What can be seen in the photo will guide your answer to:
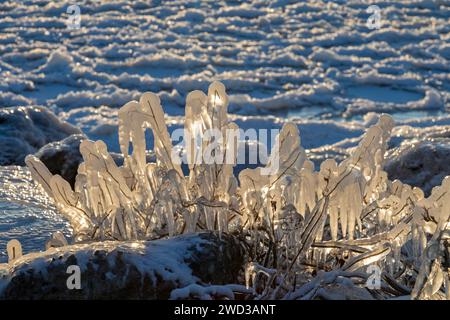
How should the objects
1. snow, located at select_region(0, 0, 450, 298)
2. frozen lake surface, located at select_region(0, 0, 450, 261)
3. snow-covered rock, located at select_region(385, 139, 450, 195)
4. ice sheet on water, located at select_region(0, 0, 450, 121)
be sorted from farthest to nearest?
ice sheet on water, located at select_region(0, 0, 450, 121) < frozen lake surface, located at select_region(0, 0, 450, 261) < snow, located at select_region(0, 0, 450, 298) < snow-covered rock, located at select_region(385, 139, 450, 195)

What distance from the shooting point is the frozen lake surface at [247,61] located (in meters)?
11.2

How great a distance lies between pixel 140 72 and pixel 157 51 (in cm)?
111

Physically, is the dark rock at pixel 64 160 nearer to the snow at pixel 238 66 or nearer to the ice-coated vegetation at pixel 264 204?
the snow at pixel 238 66

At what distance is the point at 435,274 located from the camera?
2158mm

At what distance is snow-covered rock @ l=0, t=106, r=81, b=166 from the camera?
22.5ft

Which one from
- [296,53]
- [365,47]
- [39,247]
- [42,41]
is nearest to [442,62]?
[365,47]

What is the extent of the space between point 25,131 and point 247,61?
23.4 feet

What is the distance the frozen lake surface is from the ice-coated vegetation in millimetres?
5396

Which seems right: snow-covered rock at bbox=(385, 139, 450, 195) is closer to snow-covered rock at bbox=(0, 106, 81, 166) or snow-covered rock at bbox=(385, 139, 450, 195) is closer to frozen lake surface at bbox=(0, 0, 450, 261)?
frozen lake surface at bbox=(0, 0, 450, 261)

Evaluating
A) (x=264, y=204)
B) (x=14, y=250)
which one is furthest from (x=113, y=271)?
(x=264, y=204)

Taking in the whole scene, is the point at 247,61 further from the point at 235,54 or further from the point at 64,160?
the point at 64,160

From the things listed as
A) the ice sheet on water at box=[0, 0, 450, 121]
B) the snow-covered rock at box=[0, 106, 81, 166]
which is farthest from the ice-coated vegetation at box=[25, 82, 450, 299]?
the ice sheet on water at box=[0, 0, 450, 121]

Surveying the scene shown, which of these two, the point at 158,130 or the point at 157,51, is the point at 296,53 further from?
the point at 158,130

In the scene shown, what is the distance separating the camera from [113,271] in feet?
7.70
